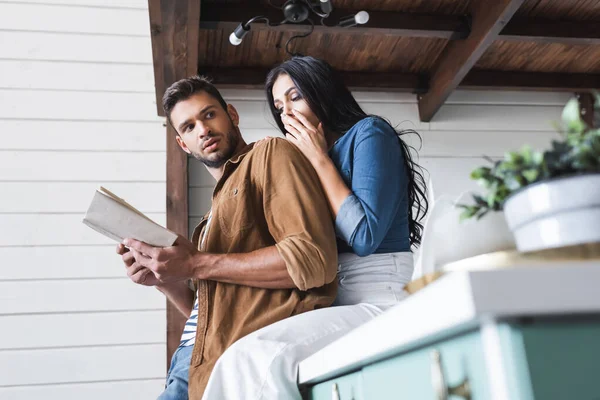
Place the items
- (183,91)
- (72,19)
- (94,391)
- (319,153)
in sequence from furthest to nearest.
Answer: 1. (72,19)
2. (94,391)
3. (183,91)
4. (319,153)

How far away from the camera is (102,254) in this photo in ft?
12.5

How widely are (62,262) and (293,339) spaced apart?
9.31 ft

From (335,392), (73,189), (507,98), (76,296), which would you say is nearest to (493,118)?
(507,98)

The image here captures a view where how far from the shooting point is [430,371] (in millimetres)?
618

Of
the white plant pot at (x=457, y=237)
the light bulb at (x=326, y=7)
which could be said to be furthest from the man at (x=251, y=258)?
the light bulb at (x=326, y=7)

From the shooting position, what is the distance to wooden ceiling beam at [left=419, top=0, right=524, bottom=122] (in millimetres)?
3484

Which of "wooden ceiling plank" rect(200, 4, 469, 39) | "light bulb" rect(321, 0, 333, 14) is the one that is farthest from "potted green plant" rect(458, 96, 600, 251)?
"wooden ceiling plank" rect(200, 4, 469, 39)

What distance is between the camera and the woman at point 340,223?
1213 millimetres

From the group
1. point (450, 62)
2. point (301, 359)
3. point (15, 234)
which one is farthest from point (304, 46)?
point (301, 359)

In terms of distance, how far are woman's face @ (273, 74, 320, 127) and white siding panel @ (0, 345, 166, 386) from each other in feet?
7.27

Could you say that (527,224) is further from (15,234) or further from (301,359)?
(15,234)

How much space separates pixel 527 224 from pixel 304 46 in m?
3.46

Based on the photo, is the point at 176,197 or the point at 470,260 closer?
the point at 470,260

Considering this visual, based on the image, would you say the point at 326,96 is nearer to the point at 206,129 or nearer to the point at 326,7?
the point at 206,129
